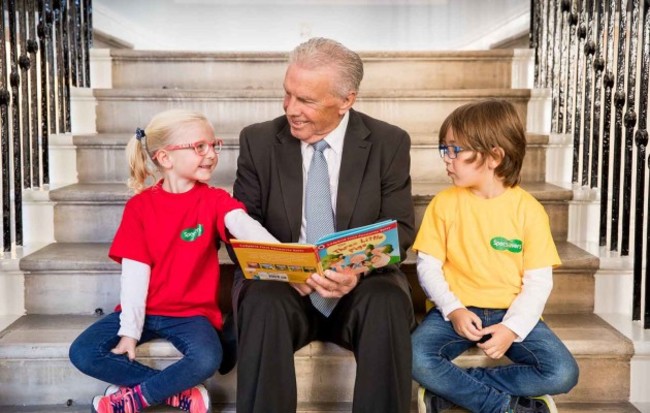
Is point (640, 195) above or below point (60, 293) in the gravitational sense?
above

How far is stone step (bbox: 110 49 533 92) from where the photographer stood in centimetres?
312

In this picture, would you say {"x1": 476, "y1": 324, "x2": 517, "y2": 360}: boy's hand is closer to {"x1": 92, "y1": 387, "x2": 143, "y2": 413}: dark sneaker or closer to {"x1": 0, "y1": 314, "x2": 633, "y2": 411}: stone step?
{"x1": 0, "y1": 314, "x2": 633, "y2": 411}: stone step

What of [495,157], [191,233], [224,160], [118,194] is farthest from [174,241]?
[495,157]

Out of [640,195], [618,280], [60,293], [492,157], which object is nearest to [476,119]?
[492,157]

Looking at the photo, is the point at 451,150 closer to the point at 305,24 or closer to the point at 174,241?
the point at 174,241

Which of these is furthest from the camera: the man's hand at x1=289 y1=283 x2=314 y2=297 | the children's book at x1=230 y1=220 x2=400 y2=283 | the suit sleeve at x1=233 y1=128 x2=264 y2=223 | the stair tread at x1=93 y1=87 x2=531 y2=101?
the stair tread at x1=93 y1=87 x2=531 y2=101

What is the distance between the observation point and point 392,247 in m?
1.60

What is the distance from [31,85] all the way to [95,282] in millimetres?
787

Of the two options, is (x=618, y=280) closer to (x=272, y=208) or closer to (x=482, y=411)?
(x=482, y=411)

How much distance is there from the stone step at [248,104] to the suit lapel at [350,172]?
3.05 ft

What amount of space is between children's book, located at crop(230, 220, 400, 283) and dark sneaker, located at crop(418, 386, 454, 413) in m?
0.39

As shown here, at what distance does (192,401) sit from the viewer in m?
1.83

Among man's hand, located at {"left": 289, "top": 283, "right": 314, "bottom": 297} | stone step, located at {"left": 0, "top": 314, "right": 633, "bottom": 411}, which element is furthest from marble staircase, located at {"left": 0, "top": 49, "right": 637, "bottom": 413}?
man's hand, located at {"left": 289, "top": 283, "right": 314, "bottom": 297}

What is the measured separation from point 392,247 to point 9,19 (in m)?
1.54
